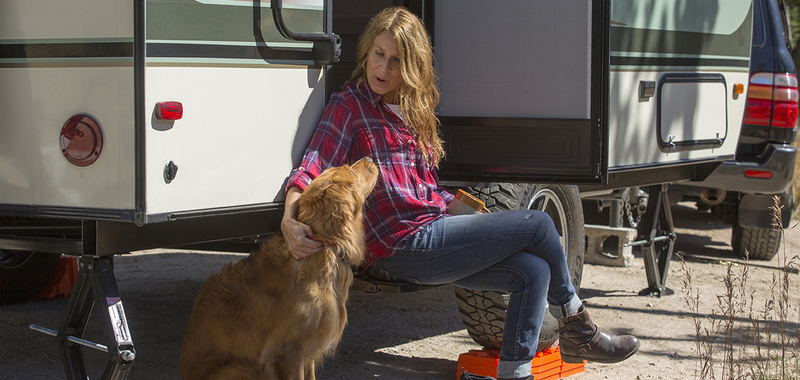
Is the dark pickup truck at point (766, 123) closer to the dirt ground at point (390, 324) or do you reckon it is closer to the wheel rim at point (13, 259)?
the dirt ground at point (390, 324)

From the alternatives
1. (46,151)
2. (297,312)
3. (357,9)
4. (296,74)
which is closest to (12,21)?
(46,151)

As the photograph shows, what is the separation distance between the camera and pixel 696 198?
7242mm

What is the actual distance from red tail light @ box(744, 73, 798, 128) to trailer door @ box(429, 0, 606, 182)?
11.3 ft

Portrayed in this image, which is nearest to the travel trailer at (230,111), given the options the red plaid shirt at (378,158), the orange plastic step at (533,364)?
the red plaid shirt at (378,158)

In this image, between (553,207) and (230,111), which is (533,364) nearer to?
(553,207)

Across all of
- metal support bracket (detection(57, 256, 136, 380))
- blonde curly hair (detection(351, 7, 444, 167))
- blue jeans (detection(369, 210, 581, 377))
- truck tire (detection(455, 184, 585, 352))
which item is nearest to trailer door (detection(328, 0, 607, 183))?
truck tire (detection(455, 184, 585, 352))

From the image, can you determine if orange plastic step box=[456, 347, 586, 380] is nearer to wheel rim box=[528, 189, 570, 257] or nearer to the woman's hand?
wheel rim box=[528, 189, 570, 257]

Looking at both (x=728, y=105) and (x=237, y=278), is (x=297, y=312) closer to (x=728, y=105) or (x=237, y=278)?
(x=237, y=278)

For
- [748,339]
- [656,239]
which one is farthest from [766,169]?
[748,339]

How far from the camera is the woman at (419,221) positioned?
10.1ft

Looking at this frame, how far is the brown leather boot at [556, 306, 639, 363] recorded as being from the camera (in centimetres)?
323

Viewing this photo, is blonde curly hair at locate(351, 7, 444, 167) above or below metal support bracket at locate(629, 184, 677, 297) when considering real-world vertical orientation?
above

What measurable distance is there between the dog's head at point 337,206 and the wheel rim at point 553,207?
1639mm

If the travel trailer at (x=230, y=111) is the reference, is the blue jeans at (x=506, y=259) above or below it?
below
